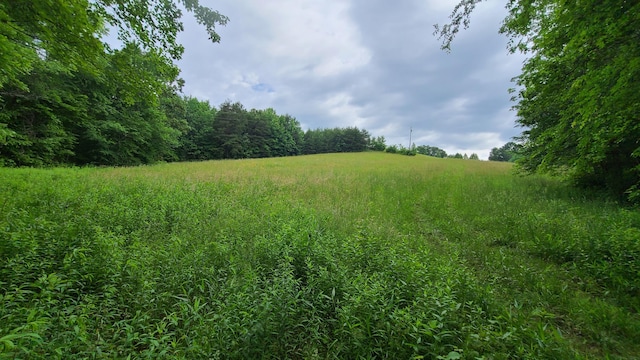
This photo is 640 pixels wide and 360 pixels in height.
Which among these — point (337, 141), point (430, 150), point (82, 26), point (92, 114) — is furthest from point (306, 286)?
→ point (430, 150)

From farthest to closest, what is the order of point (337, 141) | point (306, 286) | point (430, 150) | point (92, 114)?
point (430, 150) → point (337, 141) → point (92, 114) → point (306, 286)

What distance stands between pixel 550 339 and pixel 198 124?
5354 cm

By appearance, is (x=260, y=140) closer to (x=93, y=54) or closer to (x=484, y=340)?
(x=93, y=54)

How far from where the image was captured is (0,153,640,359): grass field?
7.01ft

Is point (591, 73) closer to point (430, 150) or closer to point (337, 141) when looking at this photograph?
point (337, 141)

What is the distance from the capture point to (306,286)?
3.16 meters

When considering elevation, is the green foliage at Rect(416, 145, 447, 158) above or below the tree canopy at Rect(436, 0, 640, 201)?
above

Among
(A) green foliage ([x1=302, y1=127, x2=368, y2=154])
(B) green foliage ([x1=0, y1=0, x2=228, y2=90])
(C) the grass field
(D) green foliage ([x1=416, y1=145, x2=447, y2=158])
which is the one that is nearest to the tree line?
(B) green foliage ([x1=0, y1=0, x2=228, y2=90])

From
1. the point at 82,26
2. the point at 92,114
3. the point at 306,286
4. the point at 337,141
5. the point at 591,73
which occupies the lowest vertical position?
the point at 306,286

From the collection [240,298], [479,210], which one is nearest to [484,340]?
[240,298]

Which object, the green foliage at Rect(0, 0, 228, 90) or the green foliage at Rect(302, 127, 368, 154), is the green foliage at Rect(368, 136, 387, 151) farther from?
the green foliage at Rect(0, 0, 228, 90)

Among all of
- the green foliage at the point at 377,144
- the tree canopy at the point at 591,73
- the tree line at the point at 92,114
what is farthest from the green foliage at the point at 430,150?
the tree canopy at the point at 591,73

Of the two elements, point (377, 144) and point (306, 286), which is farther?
point (377, 144)

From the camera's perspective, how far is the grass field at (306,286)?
7.01 feet
